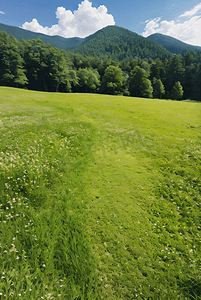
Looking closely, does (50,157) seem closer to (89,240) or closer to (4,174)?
(4,174)

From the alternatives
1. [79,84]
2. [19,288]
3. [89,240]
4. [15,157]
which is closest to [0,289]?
[19,288]

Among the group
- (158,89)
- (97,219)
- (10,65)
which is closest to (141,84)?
(158,89)

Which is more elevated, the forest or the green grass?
the forest

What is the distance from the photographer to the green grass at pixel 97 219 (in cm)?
511

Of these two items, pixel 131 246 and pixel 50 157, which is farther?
pixel 50 157

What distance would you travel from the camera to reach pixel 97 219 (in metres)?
7.52

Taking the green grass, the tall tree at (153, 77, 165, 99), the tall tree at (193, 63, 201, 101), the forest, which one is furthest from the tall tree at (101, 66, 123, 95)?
the green grass

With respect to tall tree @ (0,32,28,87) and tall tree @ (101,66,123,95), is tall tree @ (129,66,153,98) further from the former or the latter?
tall tree @ (0,32,28,87)

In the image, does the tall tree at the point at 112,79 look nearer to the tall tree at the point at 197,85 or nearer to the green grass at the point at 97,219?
the tall tree at the point at 197,85

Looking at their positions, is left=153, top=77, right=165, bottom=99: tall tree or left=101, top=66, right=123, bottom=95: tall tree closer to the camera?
left=153, top=77, right=165, bottom=99: tall tree

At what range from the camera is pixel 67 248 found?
594cm

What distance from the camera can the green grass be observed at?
201 inches

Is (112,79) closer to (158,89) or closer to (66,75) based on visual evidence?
(66,75)

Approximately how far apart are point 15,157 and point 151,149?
12736 millimetres
